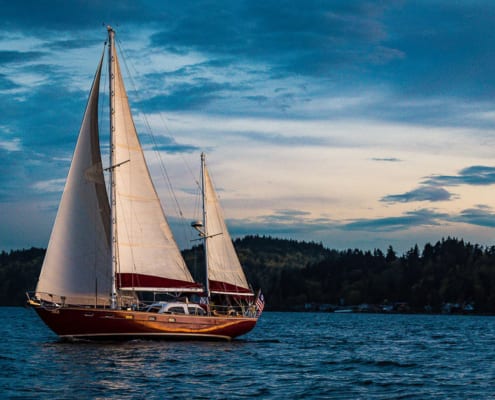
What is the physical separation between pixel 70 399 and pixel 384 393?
1416 centimetres

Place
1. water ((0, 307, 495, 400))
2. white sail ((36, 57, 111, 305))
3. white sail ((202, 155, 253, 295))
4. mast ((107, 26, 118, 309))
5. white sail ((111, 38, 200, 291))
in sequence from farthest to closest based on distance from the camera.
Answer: white sail ((202, 155, 253, 295)), white sail ((111, 38, 200, 291)), mast ((107, 26, 118, 309)), white sail ((36, 57, 111, 305)), water ((0, 307, 495, 400))

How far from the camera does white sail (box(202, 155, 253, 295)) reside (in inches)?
2475

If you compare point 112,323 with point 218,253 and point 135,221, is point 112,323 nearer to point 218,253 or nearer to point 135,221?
point 135,221

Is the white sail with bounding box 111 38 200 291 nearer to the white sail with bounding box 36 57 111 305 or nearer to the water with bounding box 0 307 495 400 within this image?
the white sail with bounding box 36 57 111 305

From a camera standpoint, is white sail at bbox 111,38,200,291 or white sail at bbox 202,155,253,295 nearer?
white sail at bbox 111,38,200,291

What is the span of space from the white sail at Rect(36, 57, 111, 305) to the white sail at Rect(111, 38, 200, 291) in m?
1.06

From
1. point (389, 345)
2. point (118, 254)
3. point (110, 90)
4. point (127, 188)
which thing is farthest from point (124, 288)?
point (389, 345)

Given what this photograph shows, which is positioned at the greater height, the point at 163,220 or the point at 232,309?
the point at 163,220

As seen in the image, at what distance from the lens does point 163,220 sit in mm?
56906

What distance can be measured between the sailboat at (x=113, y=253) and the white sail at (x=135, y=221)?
0.22ft

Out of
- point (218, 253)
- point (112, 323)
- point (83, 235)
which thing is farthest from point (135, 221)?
point (218, 253)

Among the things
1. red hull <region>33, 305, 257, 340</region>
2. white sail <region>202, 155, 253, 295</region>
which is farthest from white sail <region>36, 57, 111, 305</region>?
white sail <region>202, 155, 253, 295</region>

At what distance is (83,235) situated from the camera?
5375 centimetres

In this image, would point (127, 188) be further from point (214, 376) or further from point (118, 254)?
point (214, 376)
